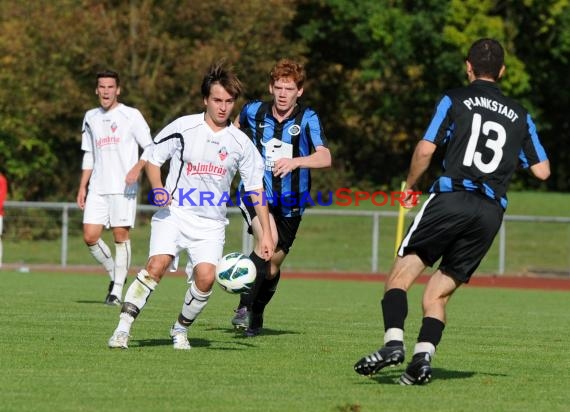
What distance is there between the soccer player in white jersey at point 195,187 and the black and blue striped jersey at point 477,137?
6.20 feet

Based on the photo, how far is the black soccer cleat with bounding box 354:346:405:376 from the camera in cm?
725

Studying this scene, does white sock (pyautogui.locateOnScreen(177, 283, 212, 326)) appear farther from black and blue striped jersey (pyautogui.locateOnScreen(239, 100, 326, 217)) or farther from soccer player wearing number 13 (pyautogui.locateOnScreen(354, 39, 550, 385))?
soccer player wearing number 13 (pyautogui.locateOnScreen(354, 39, 550, 385))


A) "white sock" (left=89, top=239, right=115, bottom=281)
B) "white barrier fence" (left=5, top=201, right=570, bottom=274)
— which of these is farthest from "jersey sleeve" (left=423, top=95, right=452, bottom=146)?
"white barrier fence" (left=5, top=201, right=570, bottom=274)

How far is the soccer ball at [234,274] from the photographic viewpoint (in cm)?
895

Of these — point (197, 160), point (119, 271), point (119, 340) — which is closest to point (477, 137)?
point (197, 160)

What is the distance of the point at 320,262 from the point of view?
26.4 metres

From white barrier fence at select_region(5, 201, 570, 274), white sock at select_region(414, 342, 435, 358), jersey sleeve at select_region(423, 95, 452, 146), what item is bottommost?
white barrier fence at select_region(5, 201, 570, 274)

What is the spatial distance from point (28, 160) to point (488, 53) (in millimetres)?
25869

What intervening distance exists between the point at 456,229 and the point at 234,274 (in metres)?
2.06

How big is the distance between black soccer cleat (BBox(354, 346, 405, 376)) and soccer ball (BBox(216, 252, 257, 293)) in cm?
184

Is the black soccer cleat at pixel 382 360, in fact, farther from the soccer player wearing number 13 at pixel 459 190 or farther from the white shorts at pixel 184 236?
the white shorts at pixel 184 236

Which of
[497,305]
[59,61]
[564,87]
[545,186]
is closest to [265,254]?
[497,305]

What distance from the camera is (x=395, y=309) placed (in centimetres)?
752

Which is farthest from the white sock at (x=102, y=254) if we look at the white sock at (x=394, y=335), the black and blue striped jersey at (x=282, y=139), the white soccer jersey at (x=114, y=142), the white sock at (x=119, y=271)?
the white sock at (x=394, y=335)
